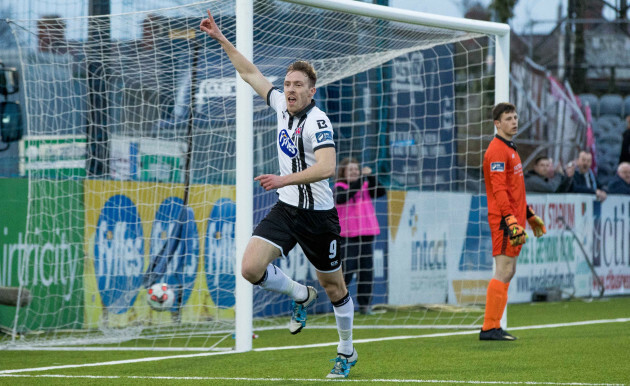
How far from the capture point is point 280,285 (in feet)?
21.3

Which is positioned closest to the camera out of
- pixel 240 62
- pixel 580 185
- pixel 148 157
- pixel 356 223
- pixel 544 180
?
pixel 240 62

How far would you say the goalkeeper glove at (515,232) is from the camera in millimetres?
8508

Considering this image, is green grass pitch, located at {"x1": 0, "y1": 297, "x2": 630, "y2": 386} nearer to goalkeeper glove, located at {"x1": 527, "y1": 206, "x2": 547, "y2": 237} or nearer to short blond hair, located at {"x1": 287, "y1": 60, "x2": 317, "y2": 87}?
goalkeeper glove, located at {"x1": 527, "y1": 206, "x2": 547, "y2": 237}

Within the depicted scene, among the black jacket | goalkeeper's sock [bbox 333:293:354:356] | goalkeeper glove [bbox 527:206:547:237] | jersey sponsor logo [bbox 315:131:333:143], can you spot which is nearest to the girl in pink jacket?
goalkeeper glove [bbox 527:206:547:237]

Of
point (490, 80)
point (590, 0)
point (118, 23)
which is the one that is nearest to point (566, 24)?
point (590, 0)

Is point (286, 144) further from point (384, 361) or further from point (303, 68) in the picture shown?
point (384, 361)

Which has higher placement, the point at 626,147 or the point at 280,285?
the point at 626,147

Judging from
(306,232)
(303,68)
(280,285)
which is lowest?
(280,285)

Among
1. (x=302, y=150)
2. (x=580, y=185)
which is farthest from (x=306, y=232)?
(x=580, y=185)

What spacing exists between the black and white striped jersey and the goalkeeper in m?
2.61

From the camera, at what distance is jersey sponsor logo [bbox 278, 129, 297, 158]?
6.48 m

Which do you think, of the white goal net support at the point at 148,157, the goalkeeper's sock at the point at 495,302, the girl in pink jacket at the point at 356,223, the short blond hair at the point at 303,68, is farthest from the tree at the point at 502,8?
the short blond hair at the point at 303,68

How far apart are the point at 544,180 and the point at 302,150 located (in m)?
9.06

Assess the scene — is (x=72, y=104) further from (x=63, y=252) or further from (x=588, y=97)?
(x=588, y=97)
